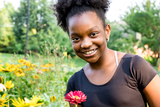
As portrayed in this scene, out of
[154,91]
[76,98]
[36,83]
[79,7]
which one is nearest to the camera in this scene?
[76,98]

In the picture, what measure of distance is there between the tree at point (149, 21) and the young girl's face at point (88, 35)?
759 cm

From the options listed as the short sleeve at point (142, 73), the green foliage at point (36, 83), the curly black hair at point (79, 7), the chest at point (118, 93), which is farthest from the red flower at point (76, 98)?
the green foliage at point (36, 83)

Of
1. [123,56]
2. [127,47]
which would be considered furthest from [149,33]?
[123,56]

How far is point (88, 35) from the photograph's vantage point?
1051 mm

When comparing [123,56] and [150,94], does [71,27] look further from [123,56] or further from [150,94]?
[150,94]

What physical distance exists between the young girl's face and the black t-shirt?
18 centimetres

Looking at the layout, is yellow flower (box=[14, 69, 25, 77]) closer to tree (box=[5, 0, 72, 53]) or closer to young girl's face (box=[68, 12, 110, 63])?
young girl's face (box=[68, 12, 110, 63])

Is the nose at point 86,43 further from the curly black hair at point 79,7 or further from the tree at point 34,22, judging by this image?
the tree at point 34,22

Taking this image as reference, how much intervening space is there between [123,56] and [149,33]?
26.5 feet

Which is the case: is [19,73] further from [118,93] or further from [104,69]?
[118,93]

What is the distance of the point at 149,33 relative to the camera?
8.51 m

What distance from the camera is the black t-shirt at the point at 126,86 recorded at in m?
1.02

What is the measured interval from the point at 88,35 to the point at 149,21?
26.1 ft

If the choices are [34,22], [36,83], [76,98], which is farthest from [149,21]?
[34,22]
